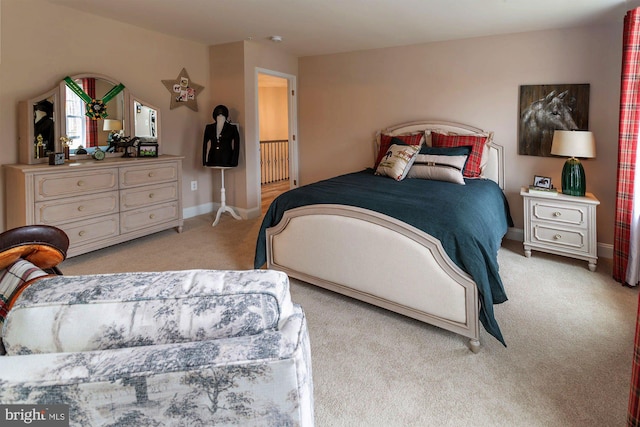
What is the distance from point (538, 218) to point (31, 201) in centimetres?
439

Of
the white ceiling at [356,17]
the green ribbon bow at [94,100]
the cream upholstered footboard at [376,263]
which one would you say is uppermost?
the white ceiling at [356,17]

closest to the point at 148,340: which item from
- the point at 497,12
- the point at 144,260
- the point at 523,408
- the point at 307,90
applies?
the point at 523,408

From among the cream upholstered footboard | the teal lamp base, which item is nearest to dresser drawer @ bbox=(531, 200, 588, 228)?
the teal lamp base

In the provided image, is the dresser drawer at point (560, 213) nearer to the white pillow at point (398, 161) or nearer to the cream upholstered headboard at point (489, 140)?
the cream upholstered headboard at point (489, 140)

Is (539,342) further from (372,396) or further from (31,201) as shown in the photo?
(31,201)

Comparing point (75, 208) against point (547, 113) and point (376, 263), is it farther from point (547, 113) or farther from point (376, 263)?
point (547, 113)

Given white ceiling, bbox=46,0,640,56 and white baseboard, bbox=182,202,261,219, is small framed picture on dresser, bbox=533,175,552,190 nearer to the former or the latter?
white ceiling, bbox=46,0,640,56

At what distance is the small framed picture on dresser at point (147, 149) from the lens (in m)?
4.07

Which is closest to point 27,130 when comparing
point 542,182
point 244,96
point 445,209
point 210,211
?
point 244,96

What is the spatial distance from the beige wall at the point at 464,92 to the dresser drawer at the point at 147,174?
212 centimetres

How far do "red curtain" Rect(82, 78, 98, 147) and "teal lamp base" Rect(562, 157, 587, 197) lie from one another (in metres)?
4.59

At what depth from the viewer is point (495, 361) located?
1964 millimetres

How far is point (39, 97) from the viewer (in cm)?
330

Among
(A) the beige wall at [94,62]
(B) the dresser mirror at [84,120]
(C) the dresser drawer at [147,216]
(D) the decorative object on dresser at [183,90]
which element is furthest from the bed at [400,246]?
(D) the decorative object on dresser at [183,90]
